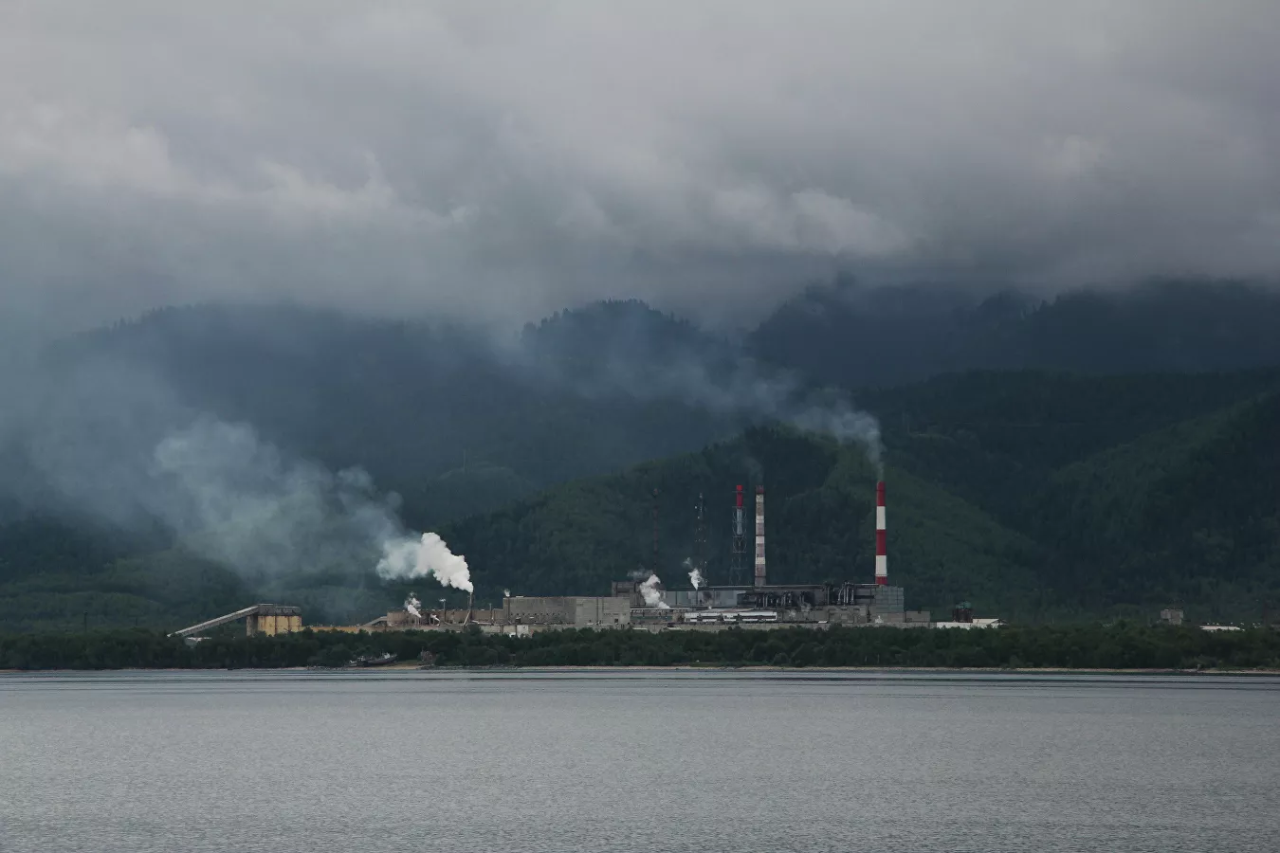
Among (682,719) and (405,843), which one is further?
(682,719)

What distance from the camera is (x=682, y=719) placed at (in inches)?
6875

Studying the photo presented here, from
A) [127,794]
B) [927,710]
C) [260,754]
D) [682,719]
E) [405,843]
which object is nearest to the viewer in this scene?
[405,843]

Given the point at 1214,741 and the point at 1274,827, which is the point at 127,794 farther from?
the point at 1214,741

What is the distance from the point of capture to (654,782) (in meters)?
115

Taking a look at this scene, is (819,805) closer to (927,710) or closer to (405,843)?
(405,843)

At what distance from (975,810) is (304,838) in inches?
1520

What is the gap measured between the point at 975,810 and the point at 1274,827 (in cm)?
1674

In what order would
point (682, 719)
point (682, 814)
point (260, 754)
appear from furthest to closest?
point (682, 719) → point (260, 754) → point (682, 814)

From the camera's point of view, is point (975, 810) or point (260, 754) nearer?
point (975, 810)

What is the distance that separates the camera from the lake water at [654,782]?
89125 mm

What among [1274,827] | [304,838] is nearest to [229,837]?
[304,838]

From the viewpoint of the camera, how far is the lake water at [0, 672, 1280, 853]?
292 ft

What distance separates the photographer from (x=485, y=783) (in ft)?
378

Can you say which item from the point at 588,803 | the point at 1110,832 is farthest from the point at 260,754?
the point at 1110,832
